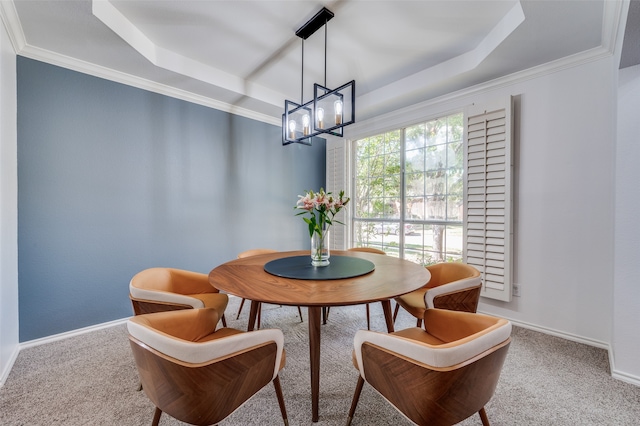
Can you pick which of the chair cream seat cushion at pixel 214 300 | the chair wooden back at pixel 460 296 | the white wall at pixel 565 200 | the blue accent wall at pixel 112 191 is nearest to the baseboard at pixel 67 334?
the blue accent wall at pixel 112 191

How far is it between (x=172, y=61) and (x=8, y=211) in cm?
182

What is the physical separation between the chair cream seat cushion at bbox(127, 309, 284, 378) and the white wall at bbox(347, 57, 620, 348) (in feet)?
8.43

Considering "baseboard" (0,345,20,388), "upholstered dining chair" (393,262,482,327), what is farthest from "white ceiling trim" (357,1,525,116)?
"baseboard" (0,345,20,388)

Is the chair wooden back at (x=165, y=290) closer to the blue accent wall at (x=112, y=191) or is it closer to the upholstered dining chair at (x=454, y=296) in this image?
the blue accent wall at (x=112, y=191)

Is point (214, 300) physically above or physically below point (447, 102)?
below

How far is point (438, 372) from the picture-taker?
2.88 feet

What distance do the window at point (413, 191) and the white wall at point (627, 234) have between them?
1316mm

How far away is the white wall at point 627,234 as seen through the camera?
68.3 inches

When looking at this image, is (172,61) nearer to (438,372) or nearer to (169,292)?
(169,292)

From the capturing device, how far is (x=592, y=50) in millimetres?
2164

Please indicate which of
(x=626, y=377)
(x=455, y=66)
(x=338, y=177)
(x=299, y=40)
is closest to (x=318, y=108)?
(x=299, y=40)

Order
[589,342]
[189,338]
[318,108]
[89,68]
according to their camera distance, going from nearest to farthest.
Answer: [189,338], [318,108], [589,342], [89,68]

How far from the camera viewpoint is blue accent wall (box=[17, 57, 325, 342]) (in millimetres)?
2225

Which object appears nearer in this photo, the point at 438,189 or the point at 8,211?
the point at 8,211
